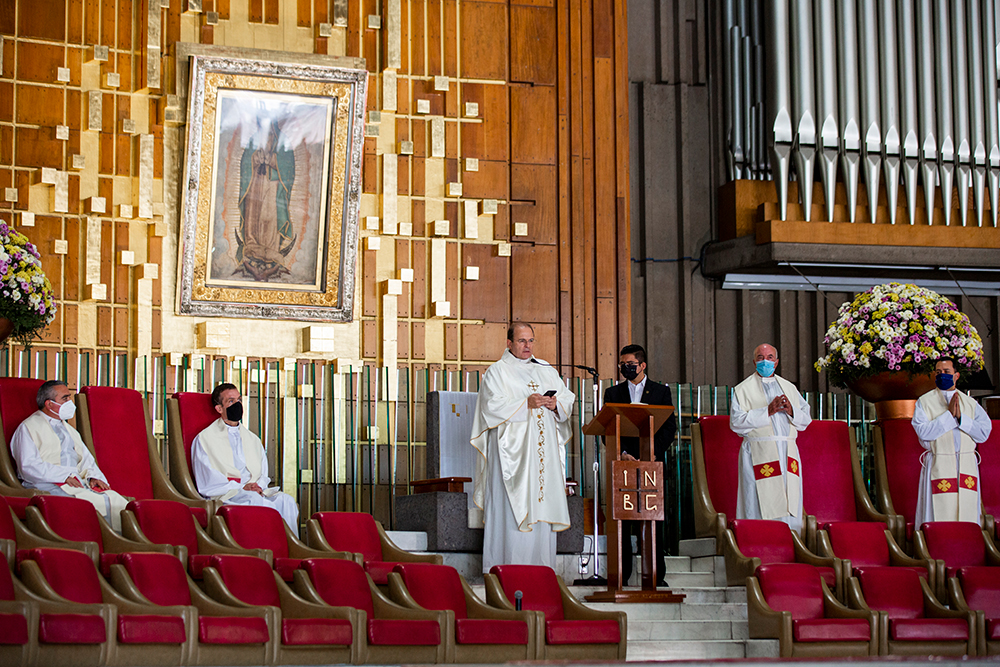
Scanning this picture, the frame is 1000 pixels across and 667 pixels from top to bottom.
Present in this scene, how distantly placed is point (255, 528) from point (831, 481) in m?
3.71

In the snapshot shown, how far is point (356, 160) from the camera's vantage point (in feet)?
32.6

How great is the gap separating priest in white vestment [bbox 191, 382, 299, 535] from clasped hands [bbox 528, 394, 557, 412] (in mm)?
1508

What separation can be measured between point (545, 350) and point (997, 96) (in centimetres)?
427

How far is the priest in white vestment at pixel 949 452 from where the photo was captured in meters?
8.08

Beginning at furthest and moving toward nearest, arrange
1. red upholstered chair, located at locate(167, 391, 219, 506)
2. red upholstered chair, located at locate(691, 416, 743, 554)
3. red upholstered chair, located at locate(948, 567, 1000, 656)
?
red upholstered chair, located at locate(691, 416, 743, 554) < red upholstered chair, located at locate(167, 391, 219, 506) < red upholstered chair, located at locate(948, 567, 1000, 656)

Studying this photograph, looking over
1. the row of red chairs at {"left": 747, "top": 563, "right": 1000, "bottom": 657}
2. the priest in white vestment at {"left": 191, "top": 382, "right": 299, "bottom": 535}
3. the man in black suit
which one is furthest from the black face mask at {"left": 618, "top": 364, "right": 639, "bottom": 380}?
the priest in white vestment at {"left": 191, "top": 382, "right": 299, "bottom": 535}

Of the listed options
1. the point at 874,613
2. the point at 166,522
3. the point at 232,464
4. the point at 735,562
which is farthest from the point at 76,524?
the point at 874,613

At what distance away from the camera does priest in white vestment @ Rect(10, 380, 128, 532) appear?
23.2 feet

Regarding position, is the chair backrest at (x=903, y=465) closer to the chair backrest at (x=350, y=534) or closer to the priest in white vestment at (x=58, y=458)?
the chair backrest at (x=350, y=534)

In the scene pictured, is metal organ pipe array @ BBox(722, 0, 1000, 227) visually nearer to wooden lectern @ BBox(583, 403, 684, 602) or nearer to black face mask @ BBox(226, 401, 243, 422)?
wooden lectern @ BBox(583, 403, 684, 602)

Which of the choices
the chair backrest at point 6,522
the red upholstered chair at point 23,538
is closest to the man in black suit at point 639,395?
the red upholstered chair at point 23,538

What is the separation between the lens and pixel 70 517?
20.8 ft

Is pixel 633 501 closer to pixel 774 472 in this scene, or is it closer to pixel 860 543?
pixel 774 472

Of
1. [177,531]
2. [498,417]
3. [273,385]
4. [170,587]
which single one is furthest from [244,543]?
[273,385]
